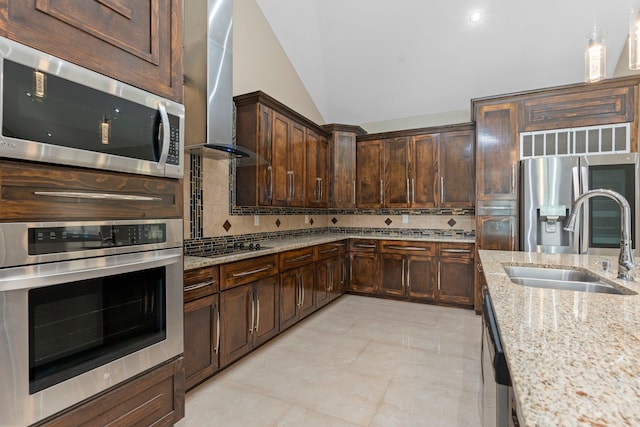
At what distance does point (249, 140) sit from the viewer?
3.19 metres

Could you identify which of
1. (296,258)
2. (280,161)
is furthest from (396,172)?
(296,258)

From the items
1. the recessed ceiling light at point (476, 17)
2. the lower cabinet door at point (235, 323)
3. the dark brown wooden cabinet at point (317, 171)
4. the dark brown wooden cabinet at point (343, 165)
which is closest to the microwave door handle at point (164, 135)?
the lower cabinet door at point (235, 323)

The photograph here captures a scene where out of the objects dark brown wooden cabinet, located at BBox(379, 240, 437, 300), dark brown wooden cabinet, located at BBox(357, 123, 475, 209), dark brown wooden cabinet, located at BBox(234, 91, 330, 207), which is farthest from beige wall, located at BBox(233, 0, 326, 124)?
dark brown wooden cabinet, located at BBox(379, 240, 437, 300)

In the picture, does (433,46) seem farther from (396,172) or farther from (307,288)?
(307,288)

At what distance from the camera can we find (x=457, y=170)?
430cm

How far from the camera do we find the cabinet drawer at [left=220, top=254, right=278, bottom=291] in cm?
243

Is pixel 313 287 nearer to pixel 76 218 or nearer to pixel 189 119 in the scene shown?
pixel 189 119

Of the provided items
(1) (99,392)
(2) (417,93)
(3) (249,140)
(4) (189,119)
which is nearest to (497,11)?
(2) (417,93)

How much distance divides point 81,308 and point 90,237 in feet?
0.95

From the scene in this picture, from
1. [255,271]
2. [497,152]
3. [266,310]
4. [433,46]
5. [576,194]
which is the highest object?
[433,46]

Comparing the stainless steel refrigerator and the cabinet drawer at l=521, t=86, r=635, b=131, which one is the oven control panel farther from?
the cabinet drawer at l=521, t=86, r=635, b=131

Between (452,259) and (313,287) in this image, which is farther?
(452,259)

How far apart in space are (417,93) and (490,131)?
4.52 feet

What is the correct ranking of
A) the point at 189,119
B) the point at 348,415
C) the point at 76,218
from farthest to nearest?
1. the point at 189,119
2. the point at 348,415
3. the point at 76,218
